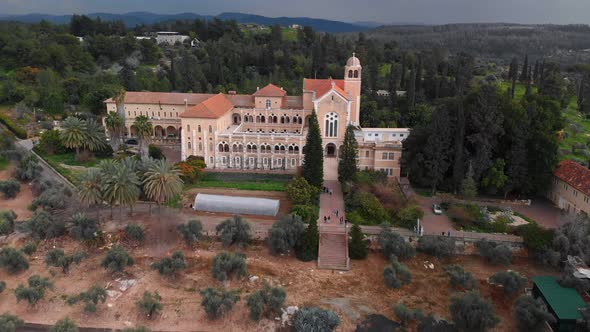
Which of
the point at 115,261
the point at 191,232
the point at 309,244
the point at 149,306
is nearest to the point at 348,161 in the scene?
the point at 309,244

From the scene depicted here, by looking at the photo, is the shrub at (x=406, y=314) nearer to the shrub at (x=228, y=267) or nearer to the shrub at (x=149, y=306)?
the shrub at (x=228, y=267)

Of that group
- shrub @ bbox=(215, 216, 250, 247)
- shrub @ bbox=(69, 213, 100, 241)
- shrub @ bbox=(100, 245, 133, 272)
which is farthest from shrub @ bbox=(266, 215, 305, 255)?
shrub @ bbox=(69, 213, 100, 241)

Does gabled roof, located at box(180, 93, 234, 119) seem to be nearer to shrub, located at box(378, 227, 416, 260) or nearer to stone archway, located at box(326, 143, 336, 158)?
stone archway, located at box(326, 143, 336, 158)

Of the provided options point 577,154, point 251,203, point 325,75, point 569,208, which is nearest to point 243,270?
point 251,203

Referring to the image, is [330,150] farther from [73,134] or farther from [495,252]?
[73,134]

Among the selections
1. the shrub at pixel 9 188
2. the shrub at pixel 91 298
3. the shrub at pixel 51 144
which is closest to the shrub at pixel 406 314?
the shrub at pixel 91 298
